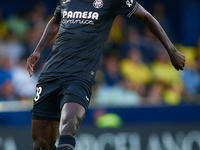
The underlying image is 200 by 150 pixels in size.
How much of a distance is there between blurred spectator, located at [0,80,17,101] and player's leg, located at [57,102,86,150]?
4.18 meters

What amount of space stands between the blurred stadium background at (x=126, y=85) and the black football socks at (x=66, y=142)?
3.22m

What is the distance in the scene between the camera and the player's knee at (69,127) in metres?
4.02

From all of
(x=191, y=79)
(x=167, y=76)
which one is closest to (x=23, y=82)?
(x=167, y=76)

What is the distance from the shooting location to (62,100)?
4.37 meters

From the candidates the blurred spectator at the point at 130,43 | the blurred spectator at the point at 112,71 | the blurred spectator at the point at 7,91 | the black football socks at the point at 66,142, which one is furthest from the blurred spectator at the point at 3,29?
the black football socks at the point at 66,142

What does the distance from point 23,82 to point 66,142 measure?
4898mm

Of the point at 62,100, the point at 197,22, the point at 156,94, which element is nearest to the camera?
the point at 62,100

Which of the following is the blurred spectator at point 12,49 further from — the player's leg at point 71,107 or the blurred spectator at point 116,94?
the player's leg at point 71,107

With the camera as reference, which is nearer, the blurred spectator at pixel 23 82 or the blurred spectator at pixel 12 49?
the blurred spectator at pixel 23 82

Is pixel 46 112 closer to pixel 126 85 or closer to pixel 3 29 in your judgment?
pixel 126 85

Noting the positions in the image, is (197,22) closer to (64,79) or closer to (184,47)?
(184,47)

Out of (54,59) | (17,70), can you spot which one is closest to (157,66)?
(17,70)

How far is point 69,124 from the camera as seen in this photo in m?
4.06

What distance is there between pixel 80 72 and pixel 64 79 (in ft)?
0.62
